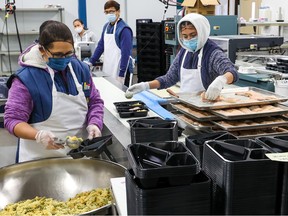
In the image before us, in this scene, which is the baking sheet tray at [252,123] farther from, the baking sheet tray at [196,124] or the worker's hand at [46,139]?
the worker's hand at [46,139]

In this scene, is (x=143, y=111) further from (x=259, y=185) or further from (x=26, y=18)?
(x=26, y=18)

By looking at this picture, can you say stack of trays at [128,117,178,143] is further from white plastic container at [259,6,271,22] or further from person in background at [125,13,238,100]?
white plastic container at [259,6,271,22]

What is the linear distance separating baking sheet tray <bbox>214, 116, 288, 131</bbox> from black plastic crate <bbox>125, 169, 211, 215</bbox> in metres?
0.87

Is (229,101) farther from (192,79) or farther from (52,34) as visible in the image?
(52,34)

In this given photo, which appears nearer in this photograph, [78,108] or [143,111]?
[78,108]

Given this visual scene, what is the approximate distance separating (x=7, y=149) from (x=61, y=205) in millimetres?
2699

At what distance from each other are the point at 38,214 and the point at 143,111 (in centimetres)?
114

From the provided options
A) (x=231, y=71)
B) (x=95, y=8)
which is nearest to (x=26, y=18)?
(x=95, y=8)

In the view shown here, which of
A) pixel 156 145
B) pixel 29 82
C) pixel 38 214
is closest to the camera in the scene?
pixel 156 145

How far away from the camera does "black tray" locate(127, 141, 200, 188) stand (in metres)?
0.85

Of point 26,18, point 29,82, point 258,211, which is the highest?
point 26,18

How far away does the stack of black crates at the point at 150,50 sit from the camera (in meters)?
6.66

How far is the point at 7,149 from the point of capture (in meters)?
3.83

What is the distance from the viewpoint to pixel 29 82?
169 cm
